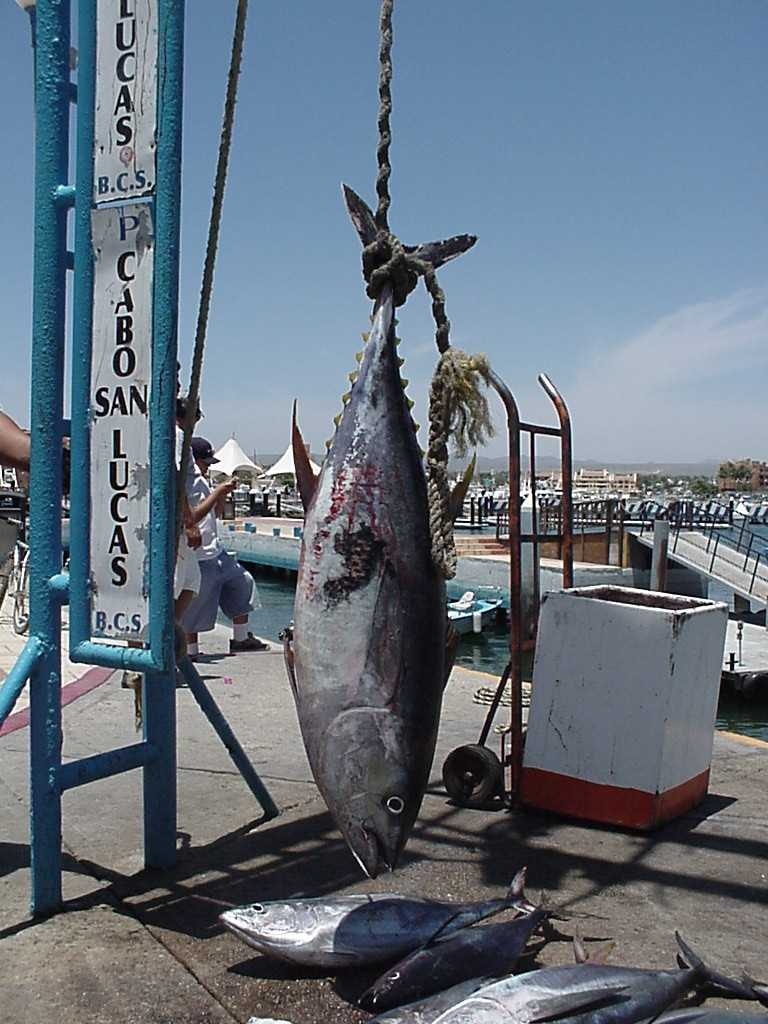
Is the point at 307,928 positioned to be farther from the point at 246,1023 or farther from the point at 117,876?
the point at 117,876

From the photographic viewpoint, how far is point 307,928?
3.18 metres

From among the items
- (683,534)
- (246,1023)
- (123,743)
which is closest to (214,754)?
(123,743)

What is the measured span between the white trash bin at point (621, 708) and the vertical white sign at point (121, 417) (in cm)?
231

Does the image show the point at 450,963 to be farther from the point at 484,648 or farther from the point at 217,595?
the point at 484,648

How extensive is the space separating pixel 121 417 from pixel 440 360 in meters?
1.18

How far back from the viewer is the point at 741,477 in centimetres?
17450

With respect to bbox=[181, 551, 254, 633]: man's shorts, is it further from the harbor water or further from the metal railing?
the metal railing

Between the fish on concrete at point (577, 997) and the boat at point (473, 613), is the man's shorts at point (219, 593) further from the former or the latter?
the boat at point (473, 613)

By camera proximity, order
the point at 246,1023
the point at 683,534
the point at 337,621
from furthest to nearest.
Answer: the point at 683,534, the point at 246,1023, the point at 337,621

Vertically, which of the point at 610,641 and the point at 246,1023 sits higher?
the point at 610,641

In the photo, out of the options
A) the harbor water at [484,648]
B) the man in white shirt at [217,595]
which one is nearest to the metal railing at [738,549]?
the harbor water at [484,648]

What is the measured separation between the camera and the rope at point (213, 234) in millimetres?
3270

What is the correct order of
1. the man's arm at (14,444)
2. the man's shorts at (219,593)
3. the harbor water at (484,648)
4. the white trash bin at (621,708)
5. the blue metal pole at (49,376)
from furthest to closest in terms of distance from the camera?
the harbor water at (484,648)
the man's shorts at (219,593)
the white trash bin at (621,708)
the man's arm at (14,444)
the blue metal pole at (49,376)

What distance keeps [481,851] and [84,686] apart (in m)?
4.18
